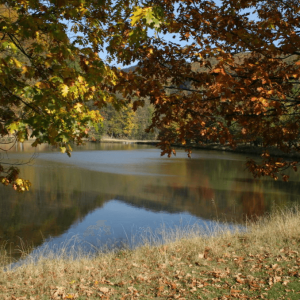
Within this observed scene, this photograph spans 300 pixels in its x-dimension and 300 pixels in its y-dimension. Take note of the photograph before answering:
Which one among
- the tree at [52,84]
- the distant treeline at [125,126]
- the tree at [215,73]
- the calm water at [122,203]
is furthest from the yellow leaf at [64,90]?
the distant treeline at [125,126]

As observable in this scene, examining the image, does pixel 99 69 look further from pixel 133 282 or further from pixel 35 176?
pixel 35 176

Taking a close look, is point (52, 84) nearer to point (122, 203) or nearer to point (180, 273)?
point (180, 273)

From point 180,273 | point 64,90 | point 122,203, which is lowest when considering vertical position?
point 122,203

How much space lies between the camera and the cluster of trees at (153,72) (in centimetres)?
459

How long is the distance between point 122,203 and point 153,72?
10532 mm

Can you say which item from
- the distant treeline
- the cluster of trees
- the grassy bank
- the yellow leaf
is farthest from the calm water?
the distant treeline

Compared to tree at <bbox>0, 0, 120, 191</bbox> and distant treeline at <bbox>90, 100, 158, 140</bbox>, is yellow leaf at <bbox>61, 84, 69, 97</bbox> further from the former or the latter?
distant treeline at <bbox>90, 100, 158, 140</bbox>

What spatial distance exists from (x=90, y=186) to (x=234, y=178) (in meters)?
10.8

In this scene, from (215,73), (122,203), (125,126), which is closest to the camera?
(215,73)

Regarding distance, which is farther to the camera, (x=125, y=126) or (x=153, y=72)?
(x=125, y=126)

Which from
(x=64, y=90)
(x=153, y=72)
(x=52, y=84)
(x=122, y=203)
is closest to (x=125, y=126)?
(x=122, y=203)

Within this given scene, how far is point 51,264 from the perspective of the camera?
6867 millimetres

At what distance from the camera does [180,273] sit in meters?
6.00

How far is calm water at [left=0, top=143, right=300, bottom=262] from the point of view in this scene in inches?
443
